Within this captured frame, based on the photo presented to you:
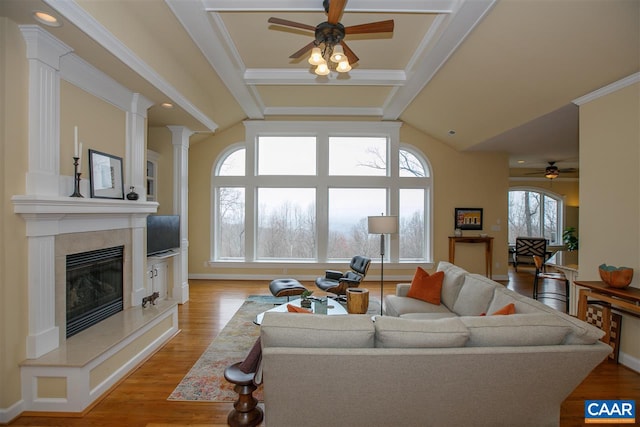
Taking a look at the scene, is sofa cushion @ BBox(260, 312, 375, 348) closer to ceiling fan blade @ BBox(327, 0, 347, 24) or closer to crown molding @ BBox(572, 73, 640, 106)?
ceiling fan blade @ BBox(327, 0, 347, 24)

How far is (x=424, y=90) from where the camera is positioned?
5.13m

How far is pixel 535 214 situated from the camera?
9742 mm

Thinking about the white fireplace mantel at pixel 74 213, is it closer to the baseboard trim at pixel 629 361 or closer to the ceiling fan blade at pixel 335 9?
the ceiling fan blade at pixel 335 9

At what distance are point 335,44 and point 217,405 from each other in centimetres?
327

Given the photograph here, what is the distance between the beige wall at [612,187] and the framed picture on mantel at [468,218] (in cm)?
327

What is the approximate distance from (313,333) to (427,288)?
7.61 feet

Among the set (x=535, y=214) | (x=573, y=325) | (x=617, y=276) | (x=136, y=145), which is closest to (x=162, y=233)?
(x=136, y=145)

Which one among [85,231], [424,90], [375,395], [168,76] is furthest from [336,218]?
[375,395]

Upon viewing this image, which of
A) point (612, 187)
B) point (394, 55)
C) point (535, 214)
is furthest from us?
point (535, 214)

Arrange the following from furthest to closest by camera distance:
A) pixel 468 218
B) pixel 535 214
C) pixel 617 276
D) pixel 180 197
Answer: pixel 535 214, pixel 468 218, pixel 180 197, pixel 617 276

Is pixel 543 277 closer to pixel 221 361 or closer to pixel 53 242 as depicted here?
pixel 221 361

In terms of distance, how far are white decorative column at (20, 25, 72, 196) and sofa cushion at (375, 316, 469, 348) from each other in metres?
2.77

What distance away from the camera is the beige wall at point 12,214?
2.30 metres

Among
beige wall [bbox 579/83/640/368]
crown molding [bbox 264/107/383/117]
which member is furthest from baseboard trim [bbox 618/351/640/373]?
crown molding [bbox 264/107/383/117]
